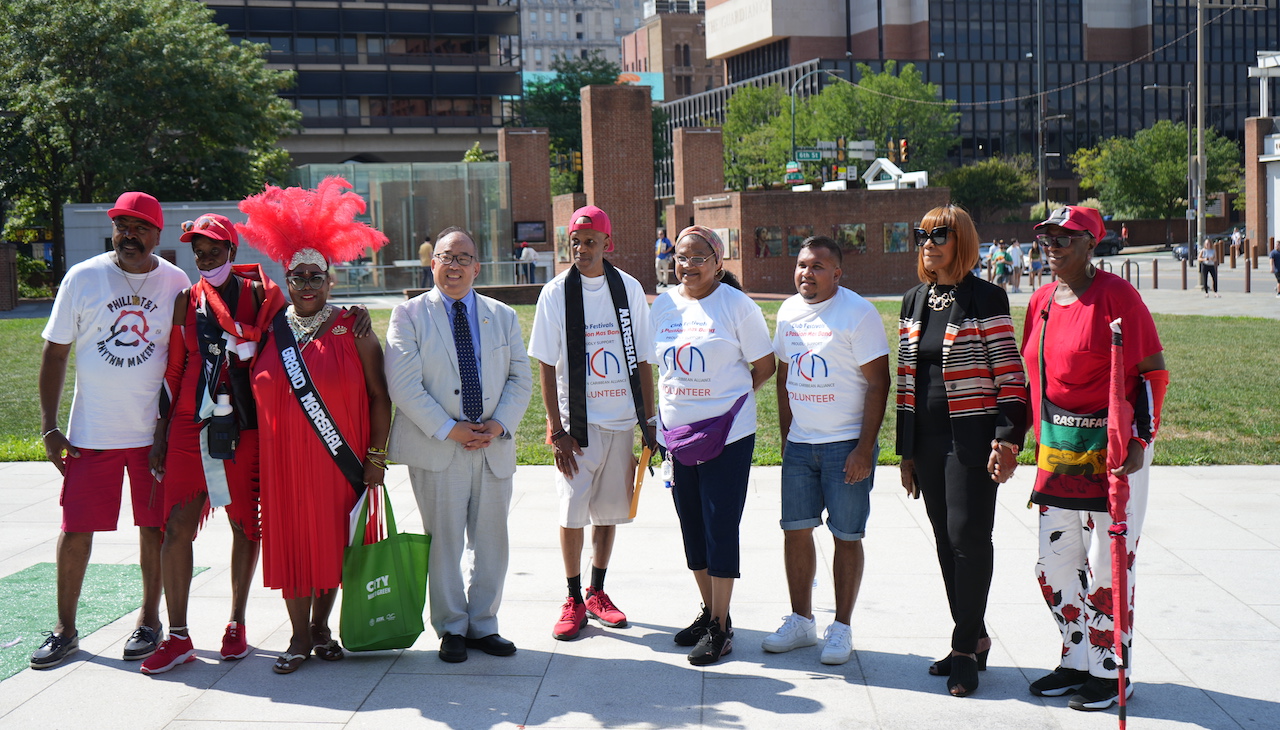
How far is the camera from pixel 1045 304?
4406mm

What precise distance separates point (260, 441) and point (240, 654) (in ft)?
3.28

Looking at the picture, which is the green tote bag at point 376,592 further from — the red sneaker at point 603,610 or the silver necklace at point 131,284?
the silver necklace at point 131,284

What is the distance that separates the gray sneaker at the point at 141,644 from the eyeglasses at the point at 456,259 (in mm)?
2112

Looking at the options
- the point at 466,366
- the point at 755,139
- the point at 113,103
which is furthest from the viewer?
the point at 755,139

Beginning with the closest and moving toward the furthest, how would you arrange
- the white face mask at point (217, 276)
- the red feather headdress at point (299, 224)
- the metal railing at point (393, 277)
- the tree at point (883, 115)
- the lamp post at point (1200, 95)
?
1. the red feather headdress at point (299, 224)
2. the white face mask at point (217, 276)
3. the lamp post at point (1200, 95)
4. the metal railing at point (393, 277)
5. the tree at point (883, 115)

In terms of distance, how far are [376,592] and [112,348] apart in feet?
5.18

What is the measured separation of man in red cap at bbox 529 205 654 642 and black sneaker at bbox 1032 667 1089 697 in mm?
1913

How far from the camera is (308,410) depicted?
4590 millimetres

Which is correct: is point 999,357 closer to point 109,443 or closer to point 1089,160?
point 109,443

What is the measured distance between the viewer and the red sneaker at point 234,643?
486cm

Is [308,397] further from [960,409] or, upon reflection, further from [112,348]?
[960,409]

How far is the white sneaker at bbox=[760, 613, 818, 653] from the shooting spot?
4.88 m

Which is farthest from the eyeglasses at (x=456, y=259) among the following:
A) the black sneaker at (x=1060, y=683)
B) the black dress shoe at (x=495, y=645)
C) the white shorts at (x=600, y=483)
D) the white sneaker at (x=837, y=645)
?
the black sneaker at (x=1060, y=683)

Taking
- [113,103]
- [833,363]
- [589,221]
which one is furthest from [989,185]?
[833,363]
